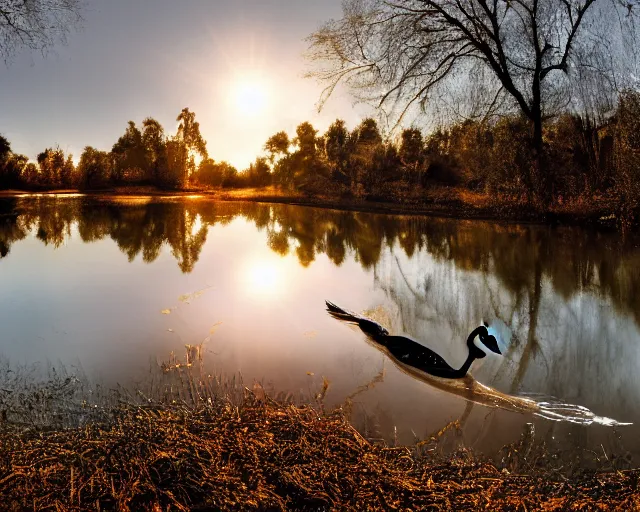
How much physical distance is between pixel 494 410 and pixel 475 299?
391cm

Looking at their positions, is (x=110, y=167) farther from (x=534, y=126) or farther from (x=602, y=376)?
(x=602, y=376)

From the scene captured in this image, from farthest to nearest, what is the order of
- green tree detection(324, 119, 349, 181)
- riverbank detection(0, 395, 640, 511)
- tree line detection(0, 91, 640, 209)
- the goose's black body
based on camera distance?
green tree detection(324, 119, 349, 181)
tree line detection(0, 91, 640, 209)
the goose's black body
riverbank detection(0, 395, 640, 511)

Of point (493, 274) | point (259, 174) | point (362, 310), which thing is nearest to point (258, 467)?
point (362, 310)

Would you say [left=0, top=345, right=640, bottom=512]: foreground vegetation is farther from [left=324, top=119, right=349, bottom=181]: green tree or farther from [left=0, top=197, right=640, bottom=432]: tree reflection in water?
[left=324, top=119, right=349, bottom=181]: green tree

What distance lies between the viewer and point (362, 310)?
737 centimetres

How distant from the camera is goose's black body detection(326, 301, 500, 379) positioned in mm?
4523

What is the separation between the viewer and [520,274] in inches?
375

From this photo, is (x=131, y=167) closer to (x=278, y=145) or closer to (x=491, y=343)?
(x=278, y=145)

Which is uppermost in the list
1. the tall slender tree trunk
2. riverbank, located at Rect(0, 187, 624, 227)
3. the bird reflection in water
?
the tall slender tree trunk

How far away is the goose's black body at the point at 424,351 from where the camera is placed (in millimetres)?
4523

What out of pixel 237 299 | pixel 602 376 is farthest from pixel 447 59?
pixel 602 376

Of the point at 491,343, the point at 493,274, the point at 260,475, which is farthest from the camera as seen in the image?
the point at 493,274

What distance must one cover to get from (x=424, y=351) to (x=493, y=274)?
202 inches

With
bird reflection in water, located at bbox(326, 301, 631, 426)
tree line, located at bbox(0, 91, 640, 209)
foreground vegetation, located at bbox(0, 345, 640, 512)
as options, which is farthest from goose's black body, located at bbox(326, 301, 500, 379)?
tree line, located at bbox(0, 91, 640, 209)
